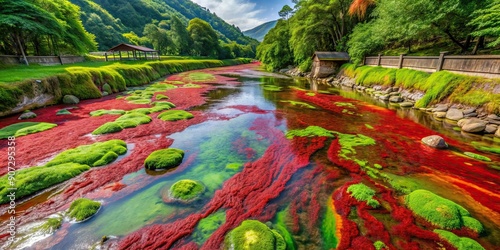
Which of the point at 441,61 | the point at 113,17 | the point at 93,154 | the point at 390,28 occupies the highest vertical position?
the point at 113,17

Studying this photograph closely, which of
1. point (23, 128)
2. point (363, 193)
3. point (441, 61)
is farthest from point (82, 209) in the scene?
point (441, 61)

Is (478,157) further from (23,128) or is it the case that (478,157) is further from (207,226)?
(23,128)

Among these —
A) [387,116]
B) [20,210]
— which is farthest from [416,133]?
[20,210]

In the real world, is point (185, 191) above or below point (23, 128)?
below

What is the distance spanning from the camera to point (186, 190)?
6.89m

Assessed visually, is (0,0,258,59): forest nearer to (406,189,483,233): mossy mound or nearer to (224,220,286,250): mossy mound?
(224,220,286,250): mossy mound

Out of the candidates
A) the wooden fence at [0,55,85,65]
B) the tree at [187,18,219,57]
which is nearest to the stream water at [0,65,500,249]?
the wooden fence at [0,55,85,65]

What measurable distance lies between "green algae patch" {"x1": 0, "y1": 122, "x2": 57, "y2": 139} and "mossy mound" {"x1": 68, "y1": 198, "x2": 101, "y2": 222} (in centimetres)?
877

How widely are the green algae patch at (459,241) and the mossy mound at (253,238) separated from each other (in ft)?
13.3

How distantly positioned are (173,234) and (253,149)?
19.6 ft

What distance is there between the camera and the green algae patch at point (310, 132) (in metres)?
12.4

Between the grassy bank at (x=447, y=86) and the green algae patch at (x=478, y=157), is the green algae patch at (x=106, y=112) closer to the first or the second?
the green algae patch at (x=478, y=157)

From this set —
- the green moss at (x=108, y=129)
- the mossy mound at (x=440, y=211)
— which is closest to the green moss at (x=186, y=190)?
the mossy mound at (x=440, y=211)

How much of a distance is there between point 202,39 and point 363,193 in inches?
3389
